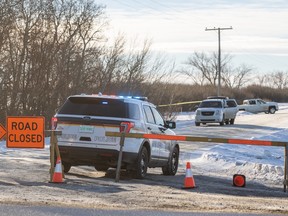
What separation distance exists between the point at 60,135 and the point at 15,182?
151 cm

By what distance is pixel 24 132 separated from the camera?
13070mm

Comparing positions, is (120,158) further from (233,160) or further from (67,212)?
(233,160)

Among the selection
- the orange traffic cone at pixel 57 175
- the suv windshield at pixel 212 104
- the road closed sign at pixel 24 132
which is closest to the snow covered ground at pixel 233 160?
the road closed sign at pixel 24 132

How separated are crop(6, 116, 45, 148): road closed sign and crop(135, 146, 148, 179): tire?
87.5 inches

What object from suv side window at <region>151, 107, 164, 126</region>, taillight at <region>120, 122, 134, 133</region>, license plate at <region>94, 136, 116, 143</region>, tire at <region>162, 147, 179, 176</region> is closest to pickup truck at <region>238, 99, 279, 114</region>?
tire at <region>162, 147, 179, 176</region>

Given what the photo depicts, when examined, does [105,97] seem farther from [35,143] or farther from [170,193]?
[170,193]

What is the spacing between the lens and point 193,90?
85250mm

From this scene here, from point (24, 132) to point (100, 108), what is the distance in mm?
1831

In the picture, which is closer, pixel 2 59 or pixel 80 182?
pixel 80 182

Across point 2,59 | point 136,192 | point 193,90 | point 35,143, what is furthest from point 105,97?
point 193,90

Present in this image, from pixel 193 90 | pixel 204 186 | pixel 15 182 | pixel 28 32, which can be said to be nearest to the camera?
pixel 15 182

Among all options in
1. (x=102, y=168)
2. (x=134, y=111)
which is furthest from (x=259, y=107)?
(x=134, y=111)

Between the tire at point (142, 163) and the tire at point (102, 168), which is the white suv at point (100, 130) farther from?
the tire at point (102, 168)

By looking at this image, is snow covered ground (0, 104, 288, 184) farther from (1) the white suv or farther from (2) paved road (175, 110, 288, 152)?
(1) the white suv
